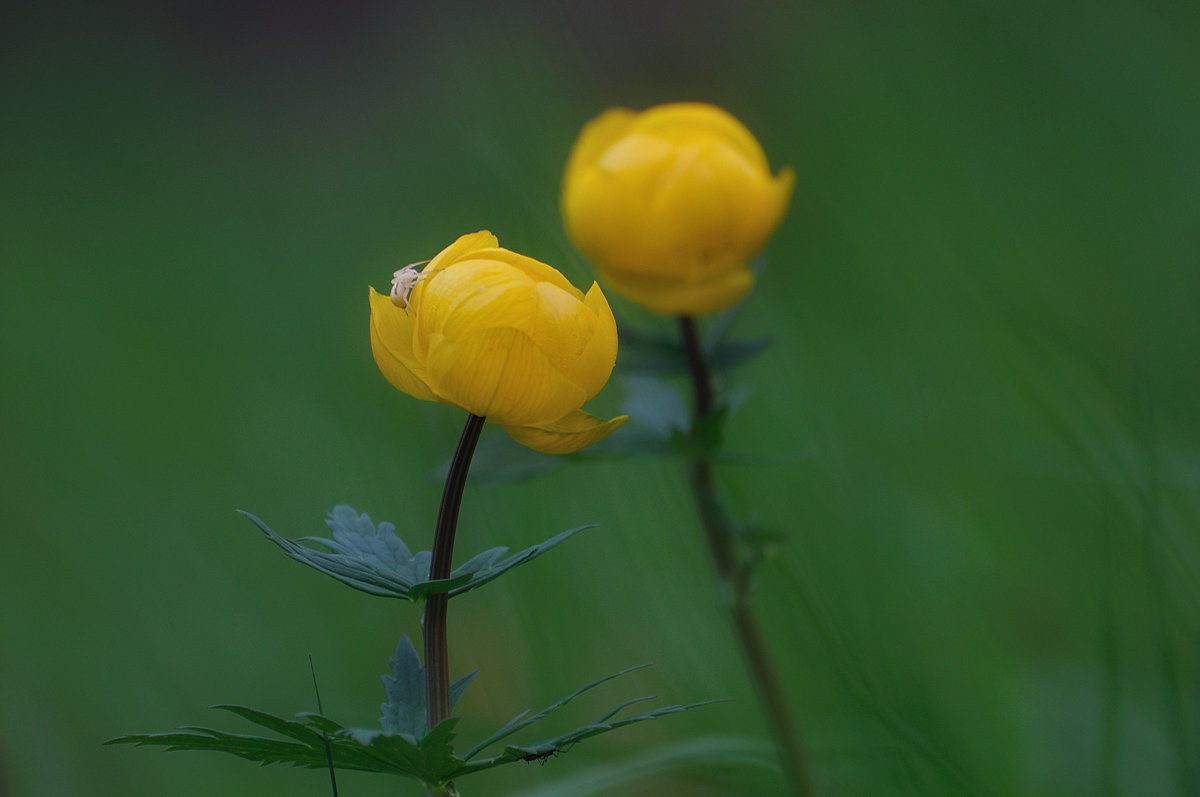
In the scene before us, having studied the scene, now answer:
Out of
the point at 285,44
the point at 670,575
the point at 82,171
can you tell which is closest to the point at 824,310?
the point at 670,575

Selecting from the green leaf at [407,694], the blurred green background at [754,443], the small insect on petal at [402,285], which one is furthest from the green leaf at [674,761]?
the small insect on petal at [402,285]

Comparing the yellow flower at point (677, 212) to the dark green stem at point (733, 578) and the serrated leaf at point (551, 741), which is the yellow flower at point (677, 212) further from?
the serrated leaf at point (551, 741)

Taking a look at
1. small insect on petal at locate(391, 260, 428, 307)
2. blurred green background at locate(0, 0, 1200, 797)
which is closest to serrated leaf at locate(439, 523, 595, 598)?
small insect on petal at locate(391, 260, 428, 307)

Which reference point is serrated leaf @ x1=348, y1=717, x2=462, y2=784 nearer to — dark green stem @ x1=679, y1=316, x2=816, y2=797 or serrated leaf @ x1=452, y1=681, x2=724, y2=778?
serrated leaf @ x1=452, y1=681, x2=724, y2=778

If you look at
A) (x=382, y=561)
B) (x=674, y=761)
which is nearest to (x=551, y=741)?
(x=382, y=561)

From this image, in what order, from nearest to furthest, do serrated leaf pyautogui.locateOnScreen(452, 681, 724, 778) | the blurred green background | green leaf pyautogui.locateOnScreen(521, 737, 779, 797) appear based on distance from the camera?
serrated leaf pyautogui.locateOnScreen(452, 681, 724, 778) → green leaf pyautogui.locateOnScreen(521, 737, 779, 797) → the blurred green background

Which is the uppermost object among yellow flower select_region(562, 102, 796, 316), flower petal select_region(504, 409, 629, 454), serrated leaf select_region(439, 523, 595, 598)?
yellow flower select_region(562, 102, 796, 316)
